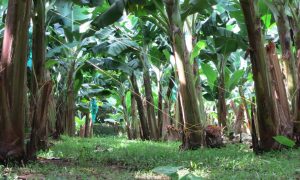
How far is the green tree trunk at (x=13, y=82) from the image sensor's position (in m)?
3.86

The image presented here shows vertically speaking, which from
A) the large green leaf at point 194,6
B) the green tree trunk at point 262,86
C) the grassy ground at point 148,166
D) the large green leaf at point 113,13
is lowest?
the grassy ground at point 148,166

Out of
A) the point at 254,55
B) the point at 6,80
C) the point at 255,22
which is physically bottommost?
the point at 6,80

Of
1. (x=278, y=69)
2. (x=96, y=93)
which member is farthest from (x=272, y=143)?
(x=96, y=93)

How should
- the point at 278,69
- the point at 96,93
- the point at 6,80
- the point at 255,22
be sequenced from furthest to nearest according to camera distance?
the point at 96,93 < the point at 278,69 < the point at 255,22 < the point at 6,80

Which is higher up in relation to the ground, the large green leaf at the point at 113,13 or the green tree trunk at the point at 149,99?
the large green leaf at the point at 113,13

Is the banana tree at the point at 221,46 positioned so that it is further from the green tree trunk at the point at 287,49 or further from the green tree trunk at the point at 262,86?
the green tree trunk at the point at 262,86

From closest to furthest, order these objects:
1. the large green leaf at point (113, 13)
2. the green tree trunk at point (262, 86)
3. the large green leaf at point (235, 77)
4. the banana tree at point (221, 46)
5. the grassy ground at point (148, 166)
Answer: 1. the grassy ground at point (148, 166)
2. the green tree trunk at point (262, 86)
3. the large green leaf at point (113, 13)
4. the banana tree at point (221, 46)
5. the large green leaf at point (235, 77)

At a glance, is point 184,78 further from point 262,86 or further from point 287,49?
point 287,49

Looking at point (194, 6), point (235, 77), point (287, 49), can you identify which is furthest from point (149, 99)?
point (287, 49)

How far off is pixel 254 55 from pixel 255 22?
16.2 inches

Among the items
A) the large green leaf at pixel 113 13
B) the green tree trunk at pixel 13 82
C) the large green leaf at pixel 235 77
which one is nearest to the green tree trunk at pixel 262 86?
the large green leaf at pixel 113 13

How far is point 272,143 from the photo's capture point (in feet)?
Result: 15.9

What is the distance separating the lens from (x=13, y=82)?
→ 156 inches

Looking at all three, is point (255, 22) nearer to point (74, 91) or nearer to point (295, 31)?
point (295, 31)
